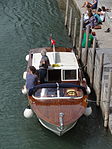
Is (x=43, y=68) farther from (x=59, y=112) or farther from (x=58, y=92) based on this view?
(x=59, y=112)

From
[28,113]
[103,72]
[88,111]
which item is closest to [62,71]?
[103,72]

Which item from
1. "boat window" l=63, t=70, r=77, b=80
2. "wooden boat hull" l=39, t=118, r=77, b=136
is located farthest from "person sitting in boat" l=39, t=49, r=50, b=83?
"wooden boat hull" l=39, t=118, r=77, b=136

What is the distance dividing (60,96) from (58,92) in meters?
0.23

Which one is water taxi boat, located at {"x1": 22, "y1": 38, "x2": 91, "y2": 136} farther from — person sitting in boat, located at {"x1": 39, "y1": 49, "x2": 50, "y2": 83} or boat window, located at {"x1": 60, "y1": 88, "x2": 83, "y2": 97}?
person sitting in boat, located at {"x1": 39, "y1": 49, "x2": 50, "y2": 83}

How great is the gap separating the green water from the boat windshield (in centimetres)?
135

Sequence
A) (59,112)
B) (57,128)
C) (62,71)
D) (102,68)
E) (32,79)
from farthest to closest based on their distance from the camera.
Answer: (62,71)
(102,68)
(32,79)
(59,112)
(57,128)

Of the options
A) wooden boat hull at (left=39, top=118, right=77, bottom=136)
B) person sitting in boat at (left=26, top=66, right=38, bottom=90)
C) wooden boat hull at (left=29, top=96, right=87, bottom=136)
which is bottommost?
wooden boat hull at (left=39, top=118, right=77, bottom=136)

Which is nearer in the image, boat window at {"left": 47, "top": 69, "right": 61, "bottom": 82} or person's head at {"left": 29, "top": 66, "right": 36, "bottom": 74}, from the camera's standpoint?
person's head at {"left": 29, "top": 66, "right": 36, "bottom": 74}

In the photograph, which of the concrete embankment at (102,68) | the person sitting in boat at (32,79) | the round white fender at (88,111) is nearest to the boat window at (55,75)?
the person sitting in boat at (32,79)

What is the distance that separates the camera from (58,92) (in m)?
15.7

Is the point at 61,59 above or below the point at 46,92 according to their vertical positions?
above

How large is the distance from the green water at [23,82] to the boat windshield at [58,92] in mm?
1352

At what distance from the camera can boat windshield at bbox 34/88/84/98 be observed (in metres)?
15.7

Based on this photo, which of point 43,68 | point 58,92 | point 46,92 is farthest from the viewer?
point 43,68
